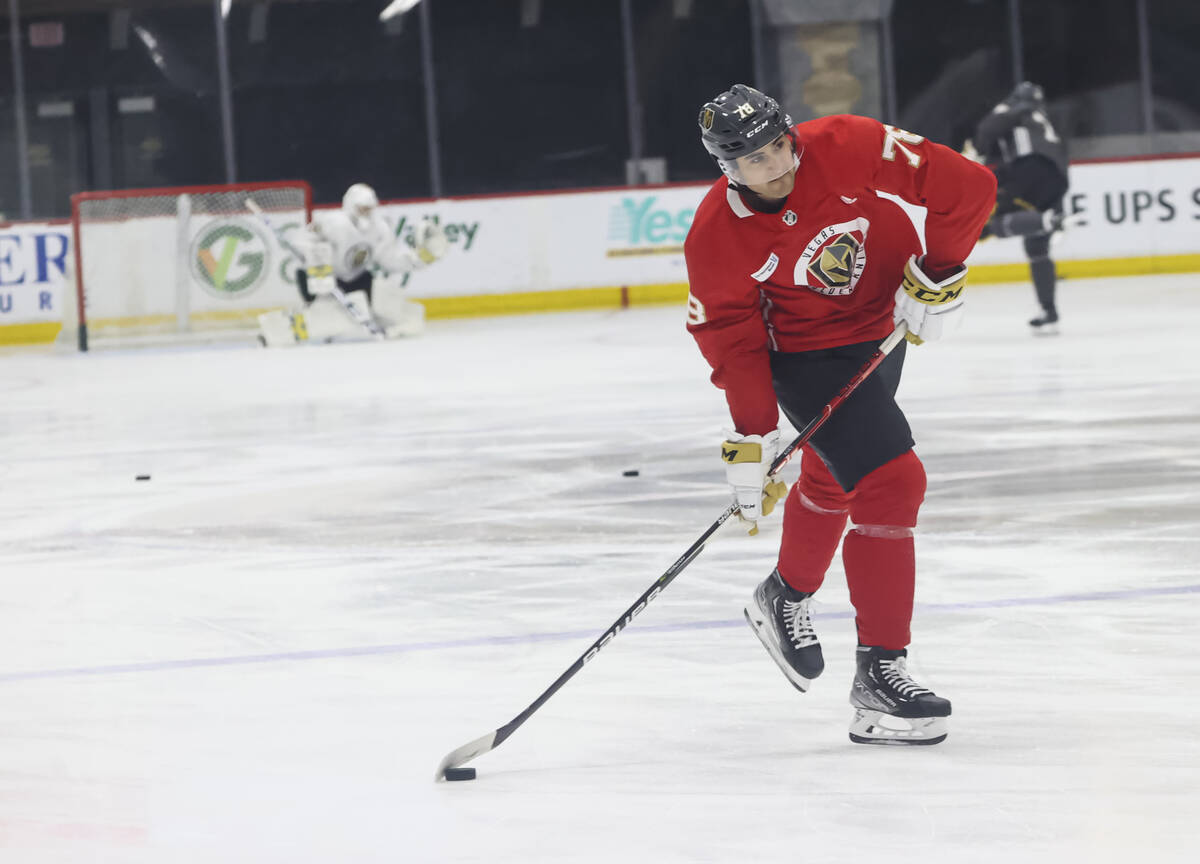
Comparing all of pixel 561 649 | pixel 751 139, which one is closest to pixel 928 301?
pixel 751 139

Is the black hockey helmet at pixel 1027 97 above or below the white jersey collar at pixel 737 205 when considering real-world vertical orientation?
above

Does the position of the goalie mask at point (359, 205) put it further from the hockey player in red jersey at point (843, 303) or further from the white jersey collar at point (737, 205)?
the white jersey collar at point (737, 205)

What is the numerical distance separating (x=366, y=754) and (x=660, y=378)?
6008mm

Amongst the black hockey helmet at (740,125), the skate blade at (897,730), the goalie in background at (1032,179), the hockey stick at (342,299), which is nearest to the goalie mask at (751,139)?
the black hockey helmet at (740,125)

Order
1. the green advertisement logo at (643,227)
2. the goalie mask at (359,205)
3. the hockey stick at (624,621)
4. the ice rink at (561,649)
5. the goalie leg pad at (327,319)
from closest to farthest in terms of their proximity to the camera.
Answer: the ice rink at (561,649) → the hockey stick at (624,621) → the goalie mask at (359,205) → the goalie leg pad at (327,319) → the green advertisement logo at (643,227)

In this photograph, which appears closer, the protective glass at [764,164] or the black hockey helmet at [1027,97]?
the protective glass at [764,164]

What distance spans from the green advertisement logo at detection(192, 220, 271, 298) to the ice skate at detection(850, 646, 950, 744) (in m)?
10.1

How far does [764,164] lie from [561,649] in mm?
1184

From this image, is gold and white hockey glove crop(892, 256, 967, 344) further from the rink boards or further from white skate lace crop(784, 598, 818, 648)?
the rink boards

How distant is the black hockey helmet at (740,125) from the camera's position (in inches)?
112

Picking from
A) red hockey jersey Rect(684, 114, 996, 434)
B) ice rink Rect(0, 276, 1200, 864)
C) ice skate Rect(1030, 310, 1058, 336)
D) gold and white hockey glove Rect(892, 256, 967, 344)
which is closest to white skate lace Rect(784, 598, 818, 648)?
ice rink Rect(0, 276, 1200, 864)

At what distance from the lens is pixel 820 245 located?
2.96 meters

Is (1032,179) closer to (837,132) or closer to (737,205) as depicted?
(837,132)

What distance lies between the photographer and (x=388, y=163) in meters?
17.1
